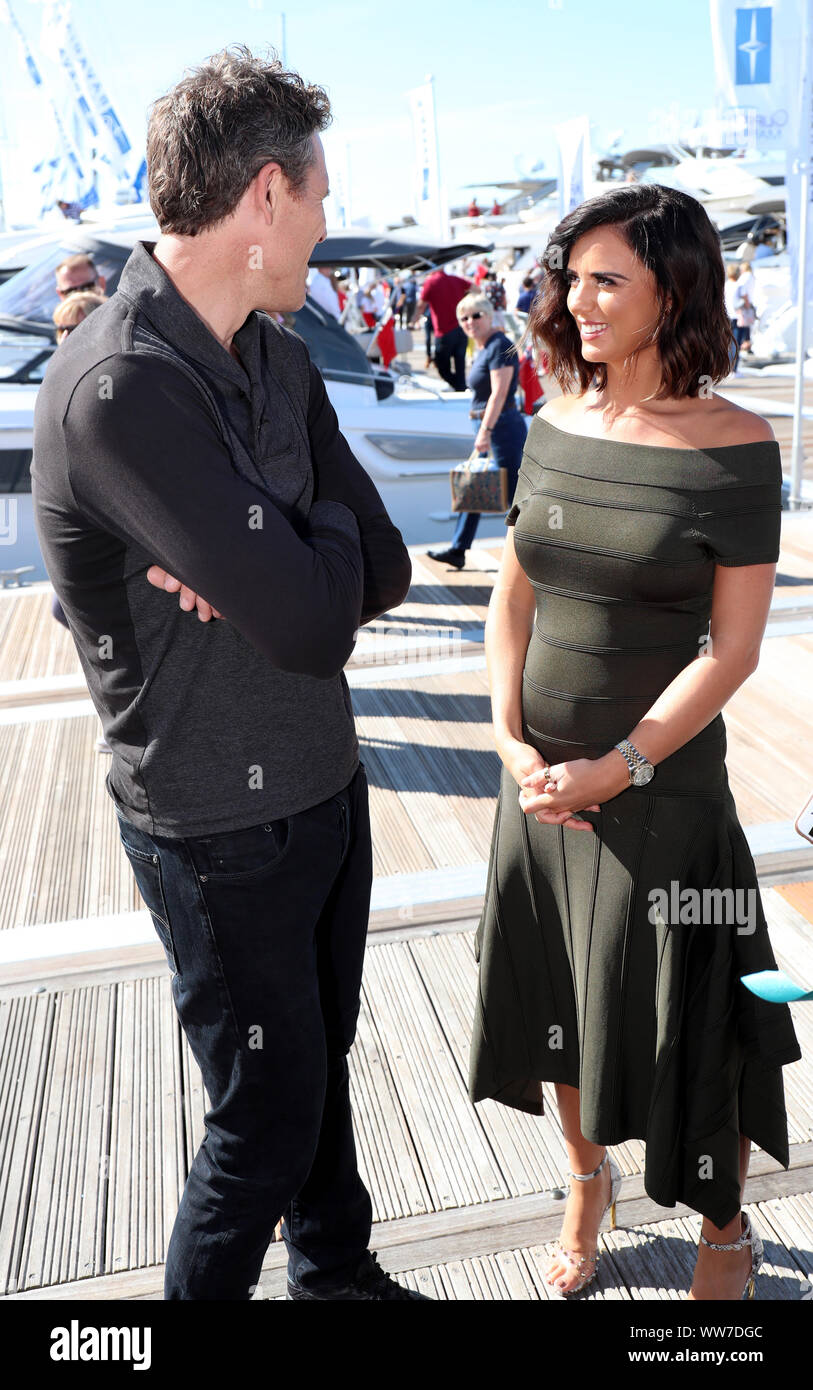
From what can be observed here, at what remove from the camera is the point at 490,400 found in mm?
7109

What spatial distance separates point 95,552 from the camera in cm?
140

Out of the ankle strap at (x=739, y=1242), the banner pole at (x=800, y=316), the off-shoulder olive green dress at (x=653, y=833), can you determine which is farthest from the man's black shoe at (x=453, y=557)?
the ankle strap at (x=739, y=1242)

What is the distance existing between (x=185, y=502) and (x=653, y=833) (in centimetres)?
101

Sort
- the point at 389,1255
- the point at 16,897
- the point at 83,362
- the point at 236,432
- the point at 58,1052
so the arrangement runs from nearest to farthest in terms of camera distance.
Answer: the point at 83,362
the point at 236,432
the point at 389,1255
the point at 58,1052
the point at 16,897

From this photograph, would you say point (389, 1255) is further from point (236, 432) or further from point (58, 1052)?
point (236, 432)

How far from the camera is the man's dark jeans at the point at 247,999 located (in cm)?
153

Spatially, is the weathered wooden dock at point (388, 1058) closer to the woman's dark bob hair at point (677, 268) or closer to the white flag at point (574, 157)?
the woman's dark bob hair at point (677, 268)

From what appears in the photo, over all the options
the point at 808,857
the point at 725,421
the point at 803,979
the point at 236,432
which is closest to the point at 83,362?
the point at 236,432

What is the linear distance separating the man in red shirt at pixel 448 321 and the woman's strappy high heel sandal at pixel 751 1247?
14.1 metres

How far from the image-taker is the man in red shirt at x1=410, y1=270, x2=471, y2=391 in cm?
1473

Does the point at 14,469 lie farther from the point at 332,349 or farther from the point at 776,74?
the point at 776,74

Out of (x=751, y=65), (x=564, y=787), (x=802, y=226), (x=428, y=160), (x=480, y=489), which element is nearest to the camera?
(x=564, y=787)

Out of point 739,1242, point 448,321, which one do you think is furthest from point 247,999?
point 448,321
